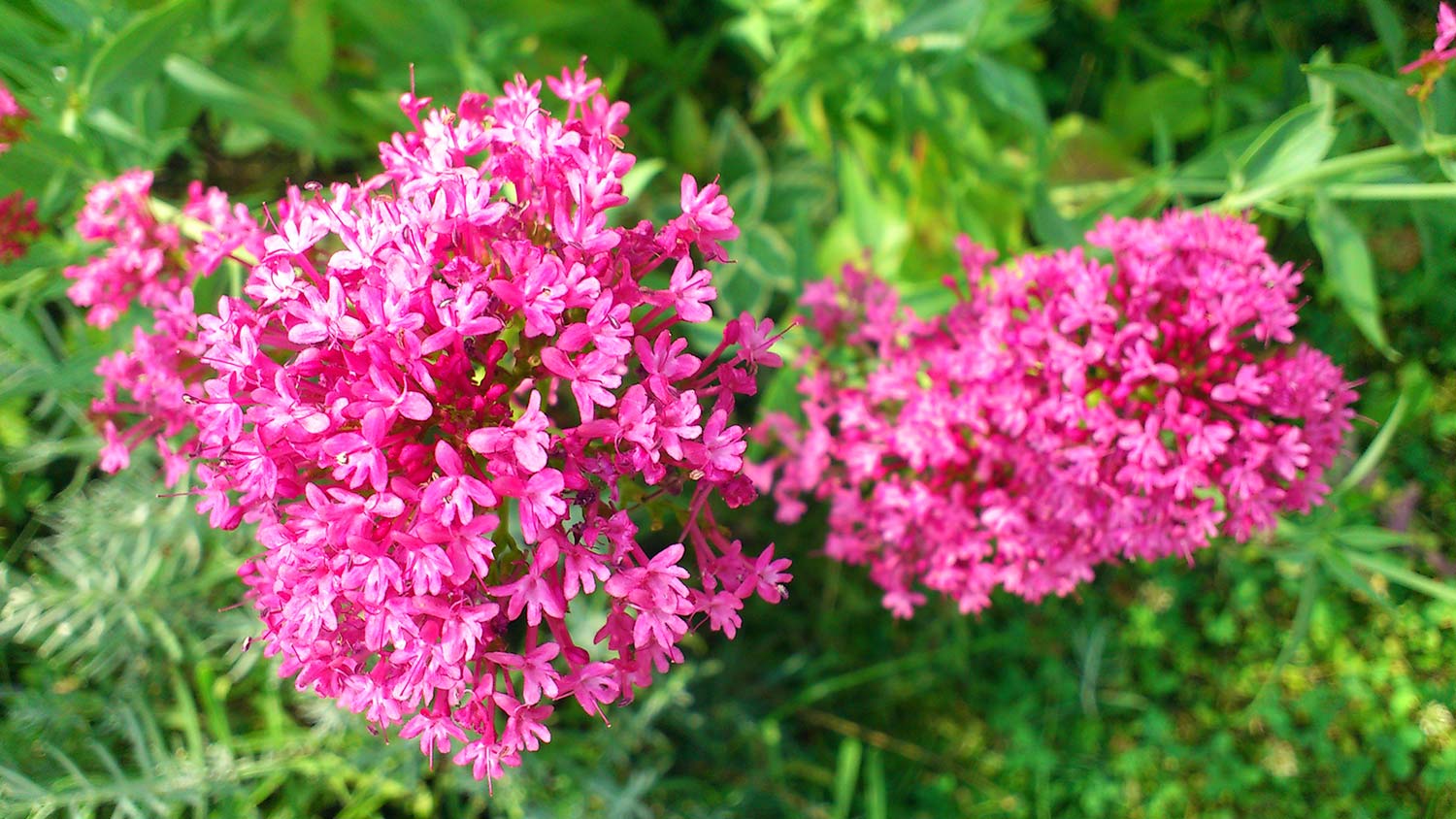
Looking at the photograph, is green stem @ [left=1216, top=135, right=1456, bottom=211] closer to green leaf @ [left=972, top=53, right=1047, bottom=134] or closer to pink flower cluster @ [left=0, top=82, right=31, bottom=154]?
green leaf @ [left=972, top=53, right=1047, bottom=134]

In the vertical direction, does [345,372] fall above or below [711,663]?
above

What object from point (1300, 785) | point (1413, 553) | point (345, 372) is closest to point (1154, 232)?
point (345, 372)

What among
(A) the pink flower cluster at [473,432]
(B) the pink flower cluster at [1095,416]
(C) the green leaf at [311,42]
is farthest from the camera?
(C) the green leaf at [311,42]

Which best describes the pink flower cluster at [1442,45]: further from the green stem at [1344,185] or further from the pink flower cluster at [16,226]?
the pink flower cluster at [16,226]

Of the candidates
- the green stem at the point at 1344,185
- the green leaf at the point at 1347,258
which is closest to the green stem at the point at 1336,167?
the green stem at the point at 1344,185

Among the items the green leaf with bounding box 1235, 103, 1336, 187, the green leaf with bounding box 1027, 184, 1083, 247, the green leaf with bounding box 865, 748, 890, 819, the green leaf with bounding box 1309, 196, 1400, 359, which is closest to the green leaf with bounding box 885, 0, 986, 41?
the green leaf with bounding box 1027, 184, 1083, 247

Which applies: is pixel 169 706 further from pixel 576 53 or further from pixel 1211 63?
pixel 1211 63

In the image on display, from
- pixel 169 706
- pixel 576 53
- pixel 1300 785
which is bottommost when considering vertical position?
pixel 1300 785

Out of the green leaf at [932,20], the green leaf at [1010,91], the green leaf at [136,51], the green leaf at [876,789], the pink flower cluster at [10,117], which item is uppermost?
the green leaf at [136,51]
